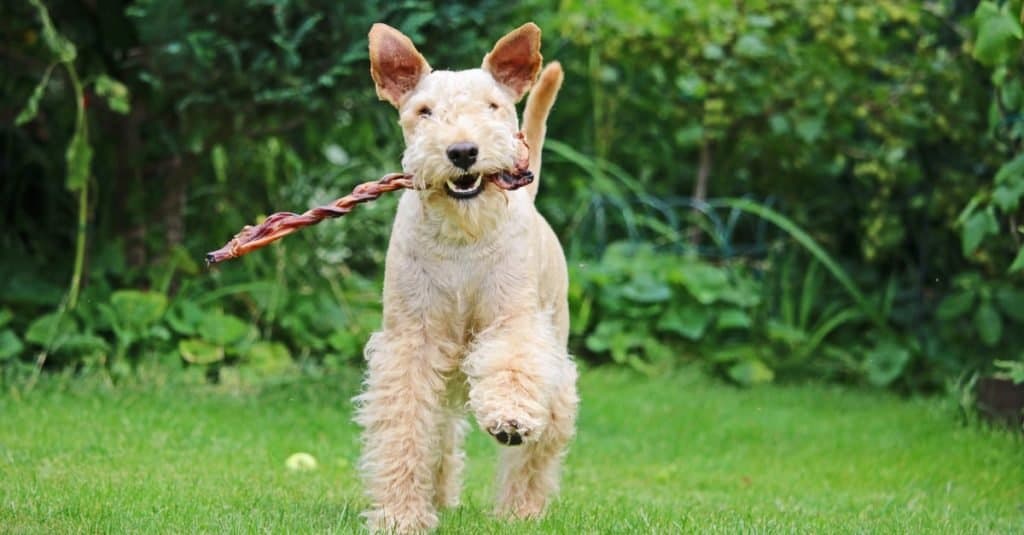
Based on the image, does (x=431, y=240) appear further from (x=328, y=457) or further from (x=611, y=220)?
(x=611, y=220)

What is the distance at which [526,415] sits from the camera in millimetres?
3301

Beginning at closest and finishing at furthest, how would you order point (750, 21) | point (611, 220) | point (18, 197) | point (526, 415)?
1. point (526, 415)
2. point (18, 197)
3. point (750, 21)
4. point (611, 220)

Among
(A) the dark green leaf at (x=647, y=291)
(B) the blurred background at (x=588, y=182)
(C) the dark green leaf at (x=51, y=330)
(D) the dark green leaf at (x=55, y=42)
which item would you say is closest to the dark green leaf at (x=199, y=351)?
(B) the blurred background at (x=588, y=182)

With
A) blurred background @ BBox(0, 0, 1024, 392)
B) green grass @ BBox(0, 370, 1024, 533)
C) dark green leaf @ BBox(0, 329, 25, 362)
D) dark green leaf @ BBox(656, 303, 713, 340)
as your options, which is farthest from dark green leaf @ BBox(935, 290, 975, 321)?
dark green leaf @ BBox(0, 329, 25, 362)

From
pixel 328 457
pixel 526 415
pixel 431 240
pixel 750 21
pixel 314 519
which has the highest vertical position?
pixel 750 21

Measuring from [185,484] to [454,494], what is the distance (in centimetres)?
82

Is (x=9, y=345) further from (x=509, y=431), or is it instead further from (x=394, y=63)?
(x=509, y=431)

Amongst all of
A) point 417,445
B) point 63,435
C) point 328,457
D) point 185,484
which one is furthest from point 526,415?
point 63,435

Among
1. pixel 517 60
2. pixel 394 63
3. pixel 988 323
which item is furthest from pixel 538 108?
pixel 988 323

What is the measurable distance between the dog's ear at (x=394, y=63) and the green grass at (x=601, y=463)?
1.14 m

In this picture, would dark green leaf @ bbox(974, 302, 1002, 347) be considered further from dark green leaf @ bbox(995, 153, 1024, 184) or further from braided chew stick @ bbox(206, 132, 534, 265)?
braided chew stick @ bbox(206, 132, 534, 265)

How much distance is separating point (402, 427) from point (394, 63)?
3.11 ft

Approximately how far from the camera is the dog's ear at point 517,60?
3.73 m

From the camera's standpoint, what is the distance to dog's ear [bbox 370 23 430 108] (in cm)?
370
